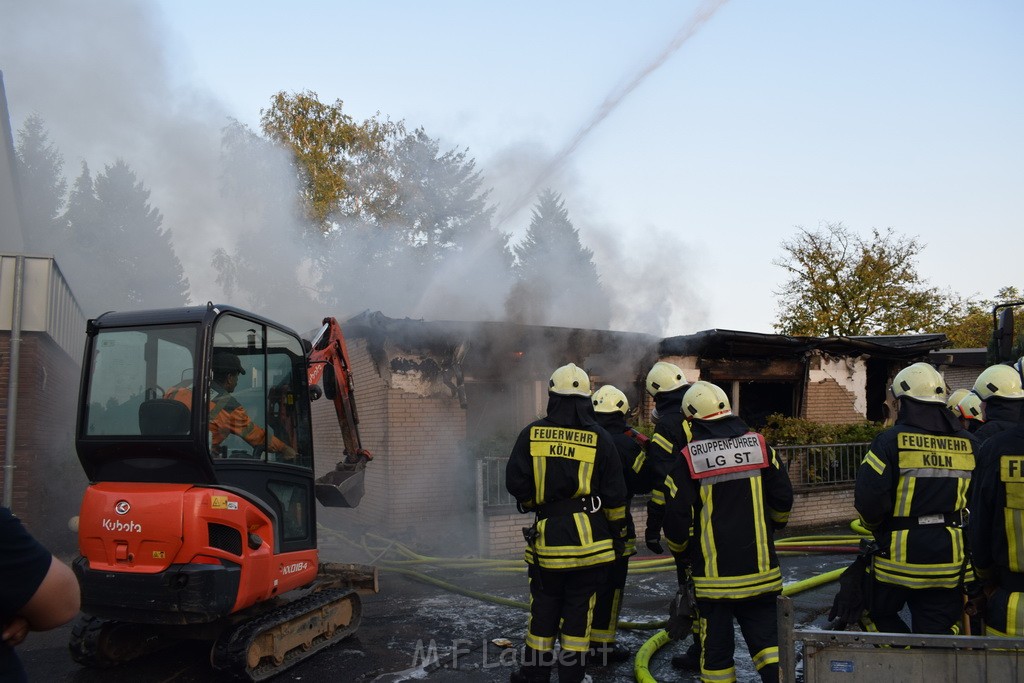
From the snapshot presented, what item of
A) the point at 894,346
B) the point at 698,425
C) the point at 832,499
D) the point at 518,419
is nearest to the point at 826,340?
the point at 894,346

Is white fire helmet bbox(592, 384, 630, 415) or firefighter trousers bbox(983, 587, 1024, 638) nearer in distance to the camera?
firefighter trousers bbox(983, 587, 1024, 638)

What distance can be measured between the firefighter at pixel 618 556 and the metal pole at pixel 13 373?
765 cm

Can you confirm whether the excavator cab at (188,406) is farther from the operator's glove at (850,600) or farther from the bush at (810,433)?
the bush at (810,433)

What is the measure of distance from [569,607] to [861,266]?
24.5 meters

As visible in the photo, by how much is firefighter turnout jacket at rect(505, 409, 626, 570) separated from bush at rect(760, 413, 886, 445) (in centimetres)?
845

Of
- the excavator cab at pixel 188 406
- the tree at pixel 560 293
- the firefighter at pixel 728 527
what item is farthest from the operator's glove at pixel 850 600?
the tree at pixel 560 293

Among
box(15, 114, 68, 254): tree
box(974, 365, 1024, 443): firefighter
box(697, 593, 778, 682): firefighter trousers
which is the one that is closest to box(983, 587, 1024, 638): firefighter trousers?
box(697, 593, 778, 682): firefighter trousers

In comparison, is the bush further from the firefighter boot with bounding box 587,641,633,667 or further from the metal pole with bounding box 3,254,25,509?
the metal pole with bounding box 3,254,25,509

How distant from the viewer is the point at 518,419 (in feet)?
40.8

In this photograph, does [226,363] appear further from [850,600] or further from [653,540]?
[850,600]

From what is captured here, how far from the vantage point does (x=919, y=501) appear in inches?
162

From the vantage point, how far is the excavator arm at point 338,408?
263 inches

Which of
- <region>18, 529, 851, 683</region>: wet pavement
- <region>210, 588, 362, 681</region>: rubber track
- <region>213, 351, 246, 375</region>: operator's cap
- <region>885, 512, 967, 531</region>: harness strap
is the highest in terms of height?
<region>213, 351, 246, 375</region>: operator's cap

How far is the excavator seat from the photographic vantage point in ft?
16.1
